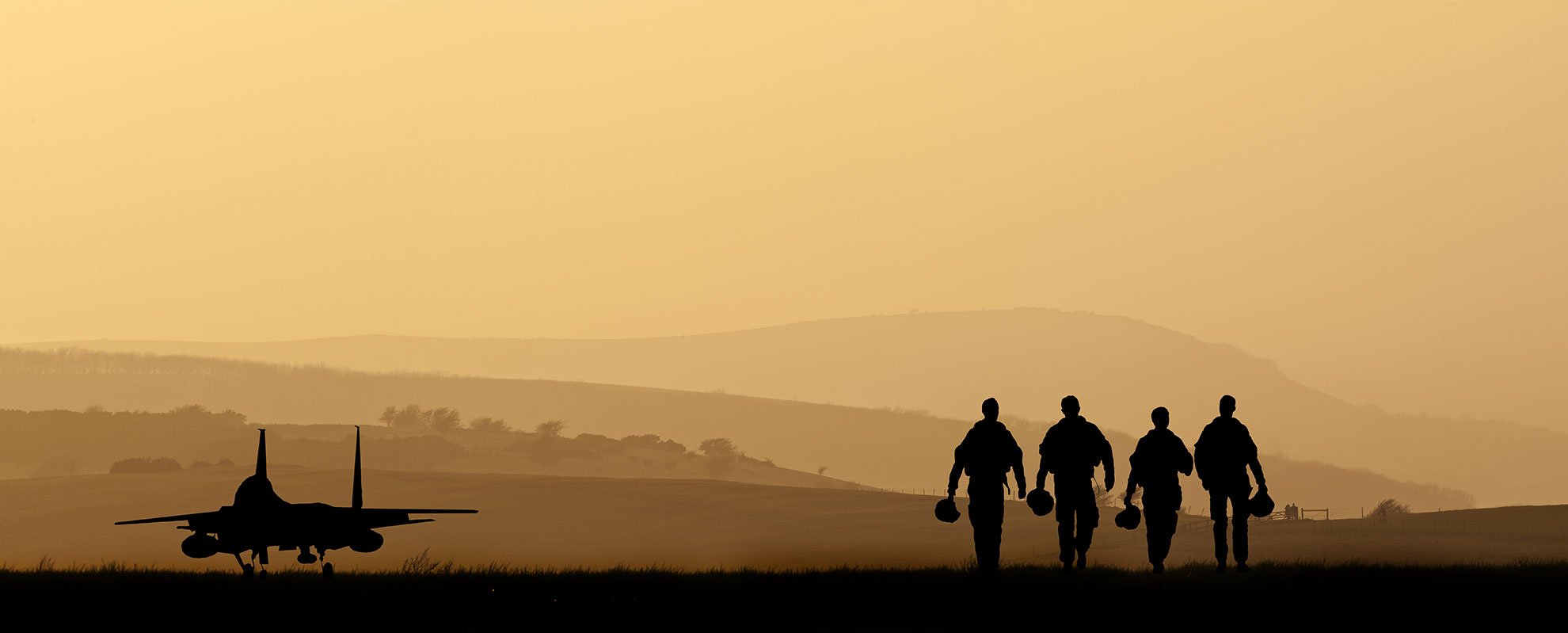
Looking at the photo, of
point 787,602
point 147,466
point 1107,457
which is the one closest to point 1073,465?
point 1107,457

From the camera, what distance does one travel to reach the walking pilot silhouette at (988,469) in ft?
68.9

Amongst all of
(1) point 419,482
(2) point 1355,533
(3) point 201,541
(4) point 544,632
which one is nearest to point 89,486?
(1) point 419,482

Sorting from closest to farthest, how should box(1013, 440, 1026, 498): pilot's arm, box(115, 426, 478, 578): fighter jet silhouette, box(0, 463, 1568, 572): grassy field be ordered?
box(1013, 440, 1026, 498): pilot's arm → box(115, 426, 478, 578): fighter jet silhouette → box(0, 463, 1568, 572): grassy field

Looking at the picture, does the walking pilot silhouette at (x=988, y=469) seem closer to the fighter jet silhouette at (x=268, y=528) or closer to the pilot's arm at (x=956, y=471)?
the pilot's arm at (x=956, y=471)

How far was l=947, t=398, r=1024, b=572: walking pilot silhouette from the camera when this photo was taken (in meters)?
21.0

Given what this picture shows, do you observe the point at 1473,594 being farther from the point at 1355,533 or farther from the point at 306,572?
the point at 1355,533

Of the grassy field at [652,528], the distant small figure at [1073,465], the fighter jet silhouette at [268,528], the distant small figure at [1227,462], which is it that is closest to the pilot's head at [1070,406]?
the distant small figure at [1073,465]

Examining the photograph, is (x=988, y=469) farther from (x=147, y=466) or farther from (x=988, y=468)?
(x=147, y=466)

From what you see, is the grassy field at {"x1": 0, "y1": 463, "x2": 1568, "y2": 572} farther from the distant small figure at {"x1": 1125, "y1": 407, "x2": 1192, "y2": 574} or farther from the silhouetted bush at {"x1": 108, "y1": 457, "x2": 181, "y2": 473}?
the distant small figure at {"x1": 1125, "y1": 407, "x2": 1192, "y2": 574}

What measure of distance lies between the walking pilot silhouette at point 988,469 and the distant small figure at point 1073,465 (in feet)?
1.54

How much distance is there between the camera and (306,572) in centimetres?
2133

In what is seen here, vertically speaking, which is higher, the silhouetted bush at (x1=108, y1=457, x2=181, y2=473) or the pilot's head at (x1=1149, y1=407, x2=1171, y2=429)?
the silhouetted bush at (x1=108, y1=457, x2=181, y2=473)

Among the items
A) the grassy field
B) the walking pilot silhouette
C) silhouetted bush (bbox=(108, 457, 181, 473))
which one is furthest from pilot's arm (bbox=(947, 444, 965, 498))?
silhouetted bush (bbox=(108, 457, 181, 473))

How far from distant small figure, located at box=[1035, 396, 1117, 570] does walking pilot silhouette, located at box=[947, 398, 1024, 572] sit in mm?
471
